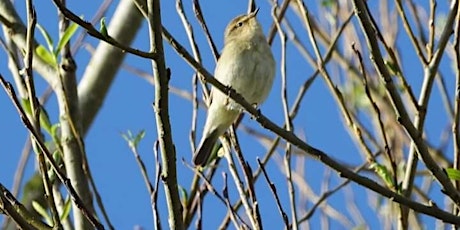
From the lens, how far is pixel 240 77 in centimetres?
403

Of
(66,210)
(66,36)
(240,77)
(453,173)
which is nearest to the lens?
(453,173)

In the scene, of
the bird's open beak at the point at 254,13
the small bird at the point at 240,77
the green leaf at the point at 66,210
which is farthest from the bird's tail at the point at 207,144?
the green leaf at the point at 66,210

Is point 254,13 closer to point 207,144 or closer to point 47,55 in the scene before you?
point 207,144

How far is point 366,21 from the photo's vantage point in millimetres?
2348

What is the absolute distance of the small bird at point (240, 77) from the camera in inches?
158

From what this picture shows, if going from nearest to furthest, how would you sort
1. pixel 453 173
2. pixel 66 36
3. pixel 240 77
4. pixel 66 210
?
pixel 453 173 → pixel 66 210 → pixel 66 36 → pixel 240 77

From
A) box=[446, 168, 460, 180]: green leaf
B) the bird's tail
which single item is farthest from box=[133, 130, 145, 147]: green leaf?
box=[446, 168, 460, 180]: green leaf

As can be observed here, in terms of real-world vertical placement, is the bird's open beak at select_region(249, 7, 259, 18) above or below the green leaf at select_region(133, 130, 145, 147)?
above

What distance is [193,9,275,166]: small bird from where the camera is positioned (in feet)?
13.1

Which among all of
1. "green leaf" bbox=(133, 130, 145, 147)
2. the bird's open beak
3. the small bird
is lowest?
"green leaf" bbox=(133, 130, 145, 147)

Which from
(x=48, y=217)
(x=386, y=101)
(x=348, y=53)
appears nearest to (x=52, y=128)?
(x=48, y=217)

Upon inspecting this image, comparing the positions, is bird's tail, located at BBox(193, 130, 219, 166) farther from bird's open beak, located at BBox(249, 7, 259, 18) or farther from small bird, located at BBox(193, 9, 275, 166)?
bird's open beak, located at BBox(249, 7, 259, 18)

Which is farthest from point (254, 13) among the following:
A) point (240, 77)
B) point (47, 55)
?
point (47, 55)

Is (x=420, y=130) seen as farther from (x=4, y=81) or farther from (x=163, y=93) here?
(x=4, y=81)
